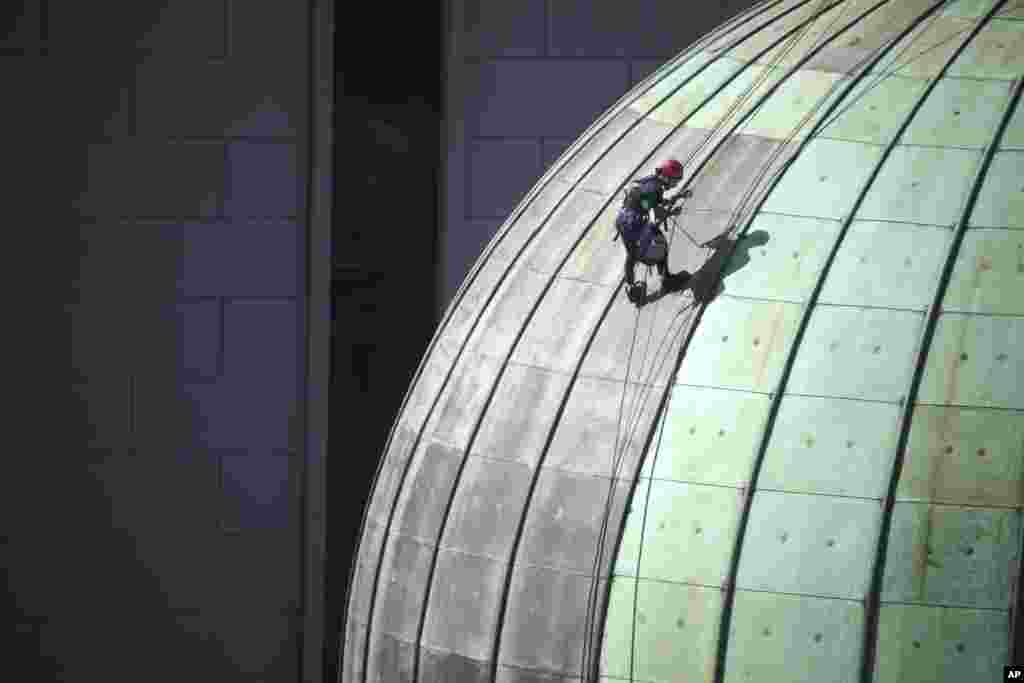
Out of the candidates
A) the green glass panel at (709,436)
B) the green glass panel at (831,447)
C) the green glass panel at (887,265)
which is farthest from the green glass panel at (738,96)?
the green glass panel at (831,447)

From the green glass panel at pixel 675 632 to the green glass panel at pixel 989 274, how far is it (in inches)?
59.0

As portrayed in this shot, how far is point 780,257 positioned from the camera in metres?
7.75

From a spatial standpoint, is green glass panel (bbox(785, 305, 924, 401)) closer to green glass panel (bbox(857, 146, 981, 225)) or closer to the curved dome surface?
the curved dome surface

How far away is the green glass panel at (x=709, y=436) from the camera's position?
7.46m

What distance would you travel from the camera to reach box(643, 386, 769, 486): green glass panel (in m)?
7.46

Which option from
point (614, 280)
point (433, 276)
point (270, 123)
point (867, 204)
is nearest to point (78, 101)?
point (270, 123)

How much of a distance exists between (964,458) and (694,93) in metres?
2.49

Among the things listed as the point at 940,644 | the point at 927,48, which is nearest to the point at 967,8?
the point at 927,48

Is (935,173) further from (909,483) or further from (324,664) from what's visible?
(324,664)

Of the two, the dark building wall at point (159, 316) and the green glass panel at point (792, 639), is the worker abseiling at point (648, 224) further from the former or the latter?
the dark building wall at point (159, 316)

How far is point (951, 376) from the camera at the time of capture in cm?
725

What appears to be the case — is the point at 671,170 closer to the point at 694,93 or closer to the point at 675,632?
the point at 694,93

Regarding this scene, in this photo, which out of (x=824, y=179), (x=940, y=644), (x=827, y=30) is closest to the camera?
(x=940, y=644)

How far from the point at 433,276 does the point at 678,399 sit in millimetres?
7869
